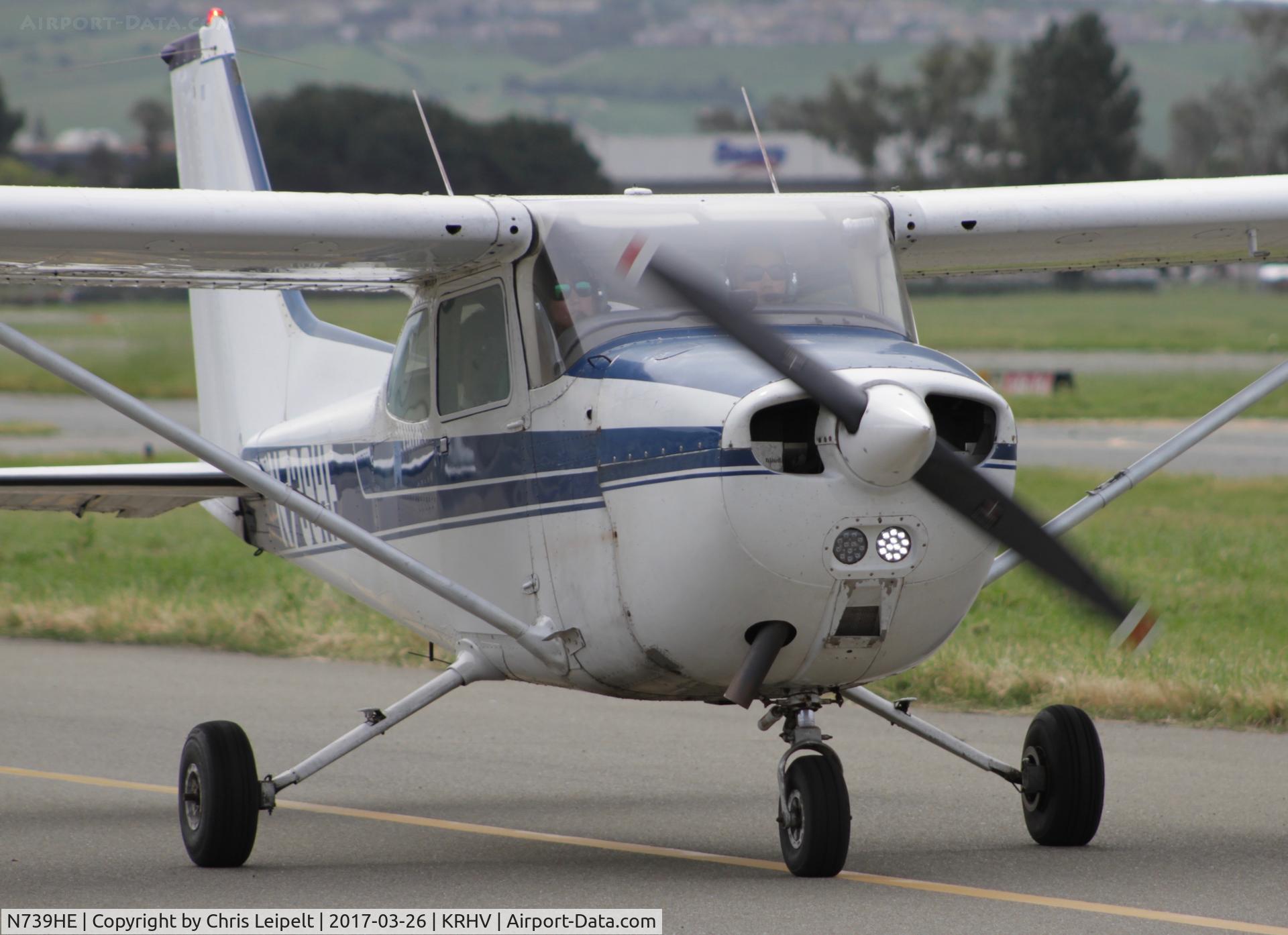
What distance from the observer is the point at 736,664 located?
618 cm

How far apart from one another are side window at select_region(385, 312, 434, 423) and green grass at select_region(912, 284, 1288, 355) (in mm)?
30585

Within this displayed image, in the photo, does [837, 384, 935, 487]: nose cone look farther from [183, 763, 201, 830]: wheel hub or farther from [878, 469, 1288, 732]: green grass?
[183, 763, 201, 830]: wheel hub

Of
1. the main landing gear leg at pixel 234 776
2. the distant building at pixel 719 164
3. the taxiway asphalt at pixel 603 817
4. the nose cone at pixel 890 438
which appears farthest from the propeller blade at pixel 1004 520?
the distant building at pixel 719 164

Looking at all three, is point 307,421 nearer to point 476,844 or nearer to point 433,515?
point 433,515

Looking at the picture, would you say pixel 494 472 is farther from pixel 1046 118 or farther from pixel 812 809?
pixel 1046 118

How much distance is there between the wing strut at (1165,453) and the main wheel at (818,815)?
128 centimetres

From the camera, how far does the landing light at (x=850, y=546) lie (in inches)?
227

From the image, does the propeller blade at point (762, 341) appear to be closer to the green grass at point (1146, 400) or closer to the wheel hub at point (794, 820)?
the wheel hub at point (794, 820)

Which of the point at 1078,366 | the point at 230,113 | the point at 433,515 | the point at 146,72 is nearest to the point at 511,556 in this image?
the point at 433,515

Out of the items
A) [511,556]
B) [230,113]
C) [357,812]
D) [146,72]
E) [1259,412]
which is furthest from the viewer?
[146,72]

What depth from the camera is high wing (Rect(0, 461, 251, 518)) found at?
27.1 feet

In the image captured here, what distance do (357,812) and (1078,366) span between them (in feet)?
107

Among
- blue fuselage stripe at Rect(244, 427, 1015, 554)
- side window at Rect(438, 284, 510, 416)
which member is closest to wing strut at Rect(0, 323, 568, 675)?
blue fuselage stripe at Rect(244, 427, 1015, 554)

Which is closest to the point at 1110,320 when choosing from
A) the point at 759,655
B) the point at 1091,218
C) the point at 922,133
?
the point at 922,133
